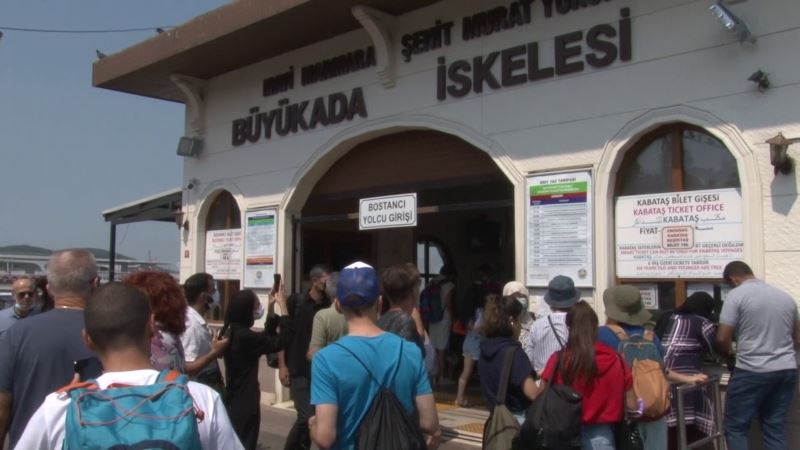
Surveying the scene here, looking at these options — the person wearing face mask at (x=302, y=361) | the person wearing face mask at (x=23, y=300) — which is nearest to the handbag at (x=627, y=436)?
the person wearing face mask at (x=302, y=361)

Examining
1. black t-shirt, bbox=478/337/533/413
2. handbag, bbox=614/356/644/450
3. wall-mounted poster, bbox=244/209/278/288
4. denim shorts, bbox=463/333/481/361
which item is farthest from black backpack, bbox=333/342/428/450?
wall-mounted poster, bbox=244/209/278/288

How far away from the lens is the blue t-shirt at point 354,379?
3033mm

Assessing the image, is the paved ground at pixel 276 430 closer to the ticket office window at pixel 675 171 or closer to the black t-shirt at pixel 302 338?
the black t-shirt at pixel 302 338

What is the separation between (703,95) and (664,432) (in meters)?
2.67

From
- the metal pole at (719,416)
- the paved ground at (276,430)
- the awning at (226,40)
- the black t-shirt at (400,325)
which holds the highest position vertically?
the awning at (226,40)

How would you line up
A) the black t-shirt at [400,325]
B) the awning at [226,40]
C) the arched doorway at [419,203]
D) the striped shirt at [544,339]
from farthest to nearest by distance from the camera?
the awning at [226,40] < the arched doorway at [419,203] < the striped shirt at [544,339] < the black t-shirt at [400,325]

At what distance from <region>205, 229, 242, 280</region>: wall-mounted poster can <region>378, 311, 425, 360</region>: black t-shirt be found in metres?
6.39

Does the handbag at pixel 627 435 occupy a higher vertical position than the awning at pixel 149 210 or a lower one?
lower

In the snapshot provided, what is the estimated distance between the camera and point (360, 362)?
3053mm

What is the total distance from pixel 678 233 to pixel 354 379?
12.8 feet

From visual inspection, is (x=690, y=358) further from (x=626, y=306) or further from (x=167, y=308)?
(x=167, y=308)

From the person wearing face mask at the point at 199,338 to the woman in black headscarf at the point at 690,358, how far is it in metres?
3.09

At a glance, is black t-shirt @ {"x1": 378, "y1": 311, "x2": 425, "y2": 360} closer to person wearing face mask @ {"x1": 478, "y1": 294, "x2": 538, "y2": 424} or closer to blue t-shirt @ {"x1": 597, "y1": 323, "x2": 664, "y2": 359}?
person wearing face mask @ {"x1": 478, "y1": 294, "x2": 538, "y2": 424}

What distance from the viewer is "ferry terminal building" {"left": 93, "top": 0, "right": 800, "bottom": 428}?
5.82 m
